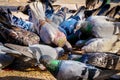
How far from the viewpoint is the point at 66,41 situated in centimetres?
579

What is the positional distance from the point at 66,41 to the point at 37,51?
940 millimetres

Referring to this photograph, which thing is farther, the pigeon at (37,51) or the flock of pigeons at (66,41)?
the pigeon at (37,51)

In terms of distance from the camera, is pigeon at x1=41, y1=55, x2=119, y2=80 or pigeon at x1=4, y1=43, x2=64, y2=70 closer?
pigeon at x1=41, y1=55, x2=119, y2=80

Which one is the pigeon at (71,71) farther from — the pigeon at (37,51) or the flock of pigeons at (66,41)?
the pigeon at (37,51)

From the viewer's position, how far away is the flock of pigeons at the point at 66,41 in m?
4.16

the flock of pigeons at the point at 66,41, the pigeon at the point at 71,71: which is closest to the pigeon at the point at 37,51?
the flock of pigeons at the point at 66,41

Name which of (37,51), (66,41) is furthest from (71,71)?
(66,41)

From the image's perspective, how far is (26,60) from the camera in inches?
192

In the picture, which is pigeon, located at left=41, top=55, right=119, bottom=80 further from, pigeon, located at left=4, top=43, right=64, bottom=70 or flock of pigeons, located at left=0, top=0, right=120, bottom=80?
pigeon, located at left=4, top=43, right=64, bottom=70

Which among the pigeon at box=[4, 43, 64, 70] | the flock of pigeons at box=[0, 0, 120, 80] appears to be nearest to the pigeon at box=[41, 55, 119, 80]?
the flock of pigeons at box=[0, 0, 120, 80]

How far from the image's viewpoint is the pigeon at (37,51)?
4746mm

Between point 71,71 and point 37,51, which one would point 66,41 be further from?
point 71,71

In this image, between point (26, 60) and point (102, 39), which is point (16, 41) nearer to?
point (26, 60)

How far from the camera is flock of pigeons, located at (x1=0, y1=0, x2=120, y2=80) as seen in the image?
416 centimetres
